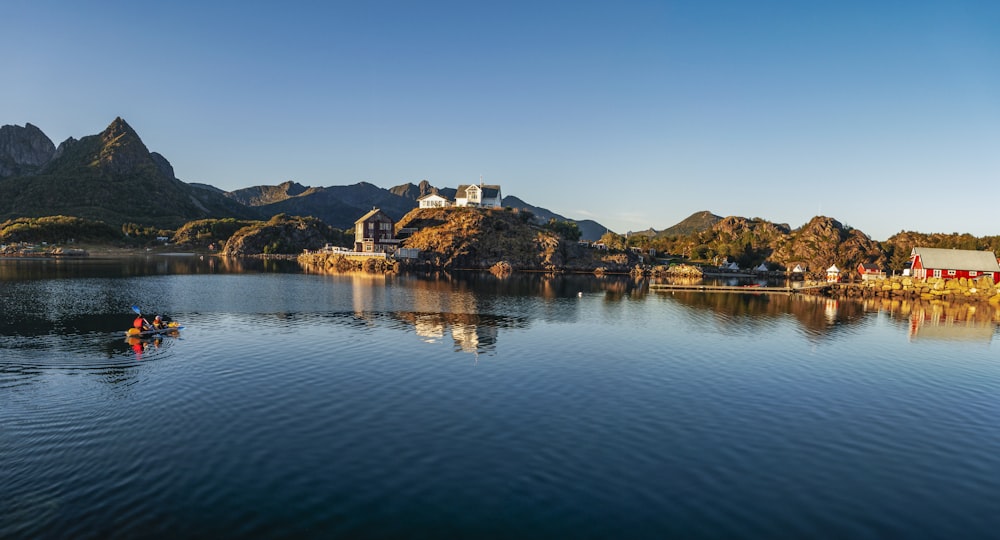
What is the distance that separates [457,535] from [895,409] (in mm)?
31043

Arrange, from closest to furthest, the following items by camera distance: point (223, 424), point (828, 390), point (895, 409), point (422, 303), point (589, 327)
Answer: point (223, 424), point (895, 409), point (828, 390), point (589, 327), point (422, 303)

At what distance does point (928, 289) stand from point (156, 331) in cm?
15110

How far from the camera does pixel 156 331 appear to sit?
46969 mm

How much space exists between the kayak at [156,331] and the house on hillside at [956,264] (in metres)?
160

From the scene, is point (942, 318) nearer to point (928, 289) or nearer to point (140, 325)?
point (928, 289)

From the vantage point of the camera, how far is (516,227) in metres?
186

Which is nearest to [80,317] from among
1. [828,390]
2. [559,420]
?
[559,420]

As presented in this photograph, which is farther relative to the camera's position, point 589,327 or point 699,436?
point 589,327

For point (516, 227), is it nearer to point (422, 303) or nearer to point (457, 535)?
point (422, 303)

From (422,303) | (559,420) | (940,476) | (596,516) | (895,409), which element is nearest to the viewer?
(596,516)

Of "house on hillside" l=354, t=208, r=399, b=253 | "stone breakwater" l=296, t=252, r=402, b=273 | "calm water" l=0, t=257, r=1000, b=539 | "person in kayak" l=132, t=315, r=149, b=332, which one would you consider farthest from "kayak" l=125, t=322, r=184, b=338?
"house on hillside" l=354, t=208, r=399, b=253

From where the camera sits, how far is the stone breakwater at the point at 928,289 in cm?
11056

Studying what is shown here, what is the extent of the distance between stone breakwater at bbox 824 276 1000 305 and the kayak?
13254 cm

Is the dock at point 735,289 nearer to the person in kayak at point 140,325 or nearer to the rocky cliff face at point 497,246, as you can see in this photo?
the rocky cliff face at point 497,246
